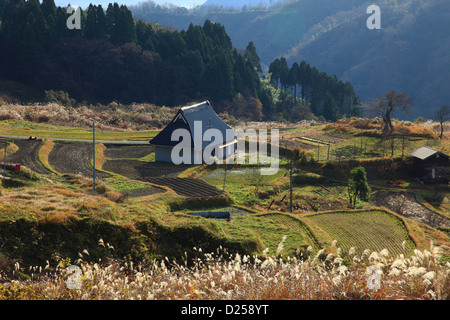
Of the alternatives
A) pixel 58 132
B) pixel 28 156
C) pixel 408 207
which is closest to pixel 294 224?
pixel 408 207

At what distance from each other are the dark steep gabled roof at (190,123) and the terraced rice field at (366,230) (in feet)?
70.2

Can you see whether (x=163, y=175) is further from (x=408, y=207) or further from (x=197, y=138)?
(x=408, y=207)

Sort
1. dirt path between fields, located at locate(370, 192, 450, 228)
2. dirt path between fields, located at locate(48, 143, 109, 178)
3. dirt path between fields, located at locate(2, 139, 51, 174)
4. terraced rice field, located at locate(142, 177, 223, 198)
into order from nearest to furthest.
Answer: terraced rice field, located at locate(142, 177, 223, 198), dirt path between fields, located at locate(370, 192, 450, 228), dirt path between fields, located at locate(2, 139, 51, 174), dirt path between fields, located at locate(48, 143, 109, 178)

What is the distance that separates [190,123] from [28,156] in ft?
58.5

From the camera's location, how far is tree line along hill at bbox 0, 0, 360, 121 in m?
92.9

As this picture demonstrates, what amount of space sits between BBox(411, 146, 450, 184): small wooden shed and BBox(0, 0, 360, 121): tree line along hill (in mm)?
60178

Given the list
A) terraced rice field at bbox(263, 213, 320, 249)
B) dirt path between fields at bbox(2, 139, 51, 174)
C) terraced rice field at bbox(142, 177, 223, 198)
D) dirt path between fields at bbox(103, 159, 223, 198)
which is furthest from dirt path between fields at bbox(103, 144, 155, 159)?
terraced rice field at bbox(263, 213, 320, 249)

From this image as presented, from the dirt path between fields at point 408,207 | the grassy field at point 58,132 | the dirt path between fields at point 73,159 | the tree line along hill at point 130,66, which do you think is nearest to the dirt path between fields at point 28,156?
the dirt path between fields at point 73,159

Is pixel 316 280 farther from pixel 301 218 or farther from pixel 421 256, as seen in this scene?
pixel 301 218

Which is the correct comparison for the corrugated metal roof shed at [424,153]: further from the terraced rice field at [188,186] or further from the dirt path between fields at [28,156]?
the dirt path between fields at [28,156]

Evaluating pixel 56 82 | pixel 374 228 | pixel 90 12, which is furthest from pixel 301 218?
pixel 90 12

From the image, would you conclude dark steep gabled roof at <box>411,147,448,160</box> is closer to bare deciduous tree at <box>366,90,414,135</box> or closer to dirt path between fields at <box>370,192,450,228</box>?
dirt path between fields at <box>370,192,450,228</box>

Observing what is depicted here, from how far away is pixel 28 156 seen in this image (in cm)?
4516

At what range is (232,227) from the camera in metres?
21.7
